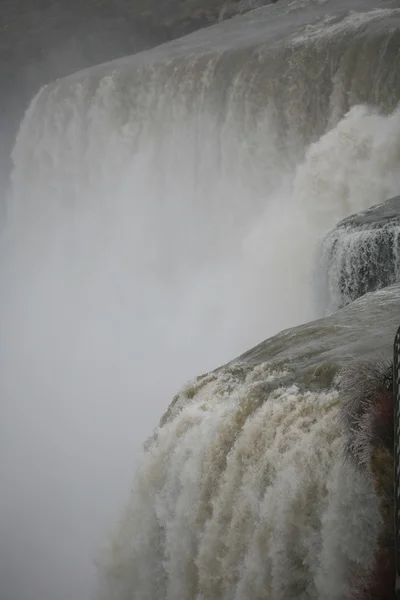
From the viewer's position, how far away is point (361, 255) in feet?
32.8

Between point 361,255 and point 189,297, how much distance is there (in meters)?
6.66

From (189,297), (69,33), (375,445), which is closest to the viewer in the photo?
(375,445)

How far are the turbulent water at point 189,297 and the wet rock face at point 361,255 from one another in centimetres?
83

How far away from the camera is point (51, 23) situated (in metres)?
29.9

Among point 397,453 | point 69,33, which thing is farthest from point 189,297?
point 69,33

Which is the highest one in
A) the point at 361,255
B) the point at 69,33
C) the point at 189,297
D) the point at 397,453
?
the point at 69,33

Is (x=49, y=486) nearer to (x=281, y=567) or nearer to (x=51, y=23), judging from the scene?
(x=281, y=567)

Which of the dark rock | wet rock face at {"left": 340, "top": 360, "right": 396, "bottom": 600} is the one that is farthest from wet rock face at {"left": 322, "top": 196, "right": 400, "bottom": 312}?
the dark rock

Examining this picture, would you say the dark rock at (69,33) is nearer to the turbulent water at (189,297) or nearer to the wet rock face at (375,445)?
the turbulent water at (189,297)

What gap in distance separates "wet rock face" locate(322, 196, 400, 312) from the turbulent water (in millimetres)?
827

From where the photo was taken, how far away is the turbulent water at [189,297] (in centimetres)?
616

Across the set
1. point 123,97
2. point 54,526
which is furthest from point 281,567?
point 123,97

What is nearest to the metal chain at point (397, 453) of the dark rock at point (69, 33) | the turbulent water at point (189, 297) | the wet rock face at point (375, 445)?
the wet rock face at point (375, 445)

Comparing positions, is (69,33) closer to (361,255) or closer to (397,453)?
(361,255)
